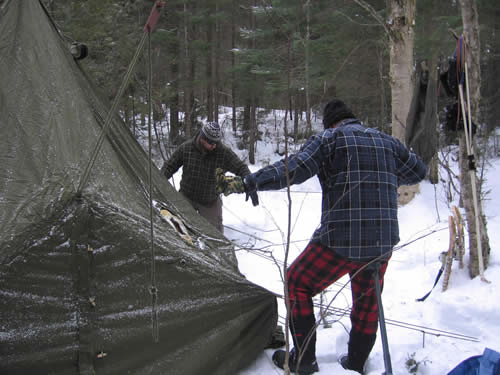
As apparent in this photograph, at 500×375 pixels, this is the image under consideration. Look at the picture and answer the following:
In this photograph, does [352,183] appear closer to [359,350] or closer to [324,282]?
[324,282]

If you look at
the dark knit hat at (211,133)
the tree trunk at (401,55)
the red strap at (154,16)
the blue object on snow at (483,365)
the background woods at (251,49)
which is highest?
the background woods at (251,49)

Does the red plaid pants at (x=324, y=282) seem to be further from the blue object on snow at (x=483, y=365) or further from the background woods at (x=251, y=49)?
the background woods at (x=251, y=49)

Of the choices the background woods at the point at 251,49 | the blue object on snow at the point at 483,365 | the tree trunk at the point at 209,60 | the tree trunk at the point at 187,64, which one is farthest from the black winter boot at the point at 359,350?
the tree trunk at the point at 209,60

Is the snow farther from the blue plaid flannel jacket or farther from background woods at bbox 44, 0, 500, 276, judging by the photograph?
background woods at bbox 44, 0, 500, 276

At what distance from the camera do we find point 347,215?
7.13ft

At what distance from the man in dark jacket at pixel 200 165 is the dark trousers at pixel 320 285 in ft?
6.90

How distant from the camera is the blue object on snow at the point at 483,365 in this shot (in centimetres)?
190

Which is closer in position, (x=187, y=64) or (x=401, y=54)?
(x=401, y=54)

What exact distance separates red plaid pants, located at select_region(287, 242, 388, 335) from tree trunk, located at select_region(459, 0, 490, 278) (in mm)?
1634

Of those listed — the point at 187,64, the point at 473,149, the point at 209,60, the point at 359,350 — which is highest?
the point at 209,60

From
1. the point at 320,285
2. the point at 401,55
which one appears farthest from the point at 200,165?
the point at 401,55

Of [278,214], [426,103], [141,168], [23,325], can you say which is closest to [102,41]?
[278,214]

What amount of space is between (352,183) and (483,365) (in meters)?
1.08

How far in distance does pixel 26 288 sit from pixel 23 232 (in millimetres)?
247
